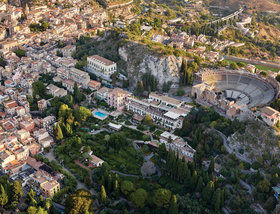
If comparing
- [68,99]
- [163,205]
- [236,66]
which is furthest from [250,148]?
[68,99]

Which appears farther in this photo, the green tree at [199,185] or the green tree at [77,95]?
the green tree at [77,95]

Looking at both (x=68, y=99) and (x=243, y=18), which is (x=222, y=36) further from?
(x=68, y=99)

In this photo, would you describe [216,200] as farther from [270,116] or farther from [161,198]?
[270,116]

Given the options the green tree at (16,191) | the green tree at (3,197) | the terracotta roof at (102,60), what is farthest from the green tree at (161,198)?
the terracotta roof at (102,60)

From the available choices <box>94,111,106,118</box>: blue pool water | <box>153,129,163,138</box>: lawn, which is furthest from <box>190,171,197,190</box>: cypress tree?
<box>94,111,106,118</box>: blue pool water

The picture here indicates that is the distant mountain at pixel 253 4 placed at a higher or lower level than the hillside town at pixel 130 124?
higher

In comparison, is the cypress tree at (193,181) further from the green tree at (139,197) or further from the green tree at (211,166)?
the green tree at (139,197)

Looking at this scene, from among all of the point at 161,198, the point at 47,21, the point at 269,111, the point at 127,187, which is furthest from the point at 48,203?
the point at 47,21
